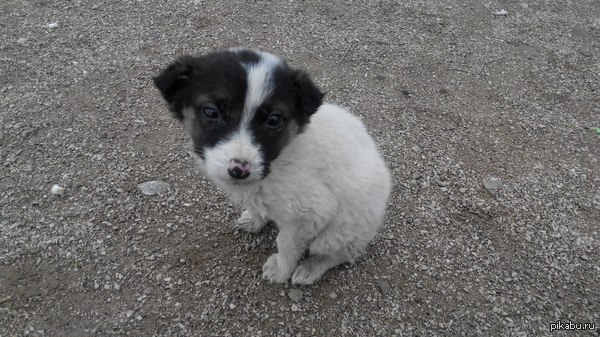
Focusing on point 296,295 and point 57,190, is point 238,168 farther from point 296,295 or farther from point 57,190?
point 57,190

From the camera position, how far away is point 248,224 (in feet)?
11.3

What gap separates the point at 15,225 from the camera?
3369mm

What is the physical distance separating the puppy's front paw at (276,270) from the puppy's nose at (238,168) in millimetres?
1015

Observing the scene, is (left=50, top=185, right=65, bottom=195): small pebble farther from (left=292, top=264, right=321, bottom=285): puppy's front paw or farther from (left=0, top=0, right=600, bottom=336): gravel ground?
(left=292, top=264, right=321, bottom=285): puppy's front paw

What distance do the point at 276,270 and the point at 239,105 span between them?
1361 millimetres

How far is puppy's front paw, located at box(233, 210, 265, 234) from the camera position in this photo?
3.42 meters

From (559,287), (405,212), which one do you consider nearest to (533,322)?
(559,287)

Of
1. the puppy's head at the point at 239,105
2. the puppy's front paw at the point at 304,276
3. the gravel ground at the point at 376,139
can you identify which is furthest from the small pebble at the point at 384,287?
the puppy's head at the point at 239,105

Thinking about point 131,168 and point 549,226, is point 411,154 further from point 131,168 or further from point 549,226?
point 131,168

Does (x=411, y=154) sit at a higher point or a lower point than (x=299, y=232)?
lower

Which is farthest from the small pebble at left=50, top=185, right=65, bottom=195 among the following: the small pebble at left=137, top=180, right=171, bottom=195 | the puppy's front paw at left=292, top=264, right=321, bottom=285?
the puppy's front paw at left=292, top=264, right=321, bottom=285

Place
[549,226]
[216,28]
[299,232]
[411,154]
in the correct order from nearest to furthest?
[299,232]
[549,226]
[411,154]
[216,28]

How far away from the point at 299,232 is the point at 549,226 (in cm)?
220

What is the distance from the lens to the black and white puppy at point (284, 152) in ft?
7.48
